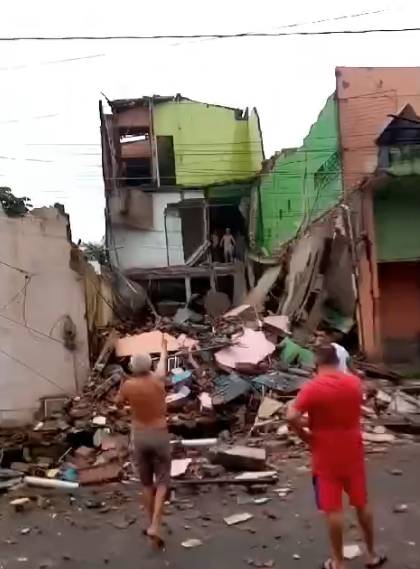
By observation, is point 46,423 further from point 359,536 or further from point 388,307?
point 388,307

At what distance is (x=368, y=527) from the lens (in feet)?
15.4

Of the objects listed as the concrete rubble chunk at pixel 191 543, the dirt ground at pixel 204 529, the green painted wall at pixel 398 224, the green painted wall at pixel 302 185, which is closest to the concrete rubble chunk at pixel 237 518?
the dirt ground at pixel 204 529

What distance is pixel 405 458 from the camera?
8078mm

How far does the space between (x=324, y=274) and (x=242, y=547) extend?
332 inches

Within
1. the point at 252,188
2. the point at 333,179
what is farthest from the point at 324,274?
the point at 252,188

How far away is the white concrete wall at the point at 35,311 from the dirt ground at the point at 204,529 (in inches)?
123

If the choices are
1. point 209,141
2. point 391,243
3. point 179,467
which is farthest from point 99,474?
point 209,141

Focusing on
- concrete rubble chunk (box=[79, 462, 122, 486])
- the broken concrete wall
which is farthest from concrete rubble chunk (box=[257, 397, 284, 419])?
the broken concrete wall

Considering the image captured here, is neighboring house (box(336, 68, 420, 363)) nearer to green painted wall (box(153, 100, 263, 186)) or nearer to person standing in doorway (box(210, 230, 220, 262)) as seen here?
person standing in doorway (box(210, 230, 220, 262))

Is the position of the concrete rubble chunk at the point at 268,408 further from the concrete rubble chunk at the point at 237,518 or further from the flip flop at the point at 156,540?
the flip flop at the point at 156,540

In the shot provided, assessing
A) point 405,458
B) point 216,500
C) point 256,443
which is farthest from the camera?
point 256,443

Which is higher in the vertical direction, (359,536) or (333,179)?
(333,179)

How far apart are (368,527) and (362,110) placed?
45.6 feet

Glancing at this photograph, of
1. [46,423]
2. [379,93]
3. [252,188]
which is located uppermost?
[379,93]
